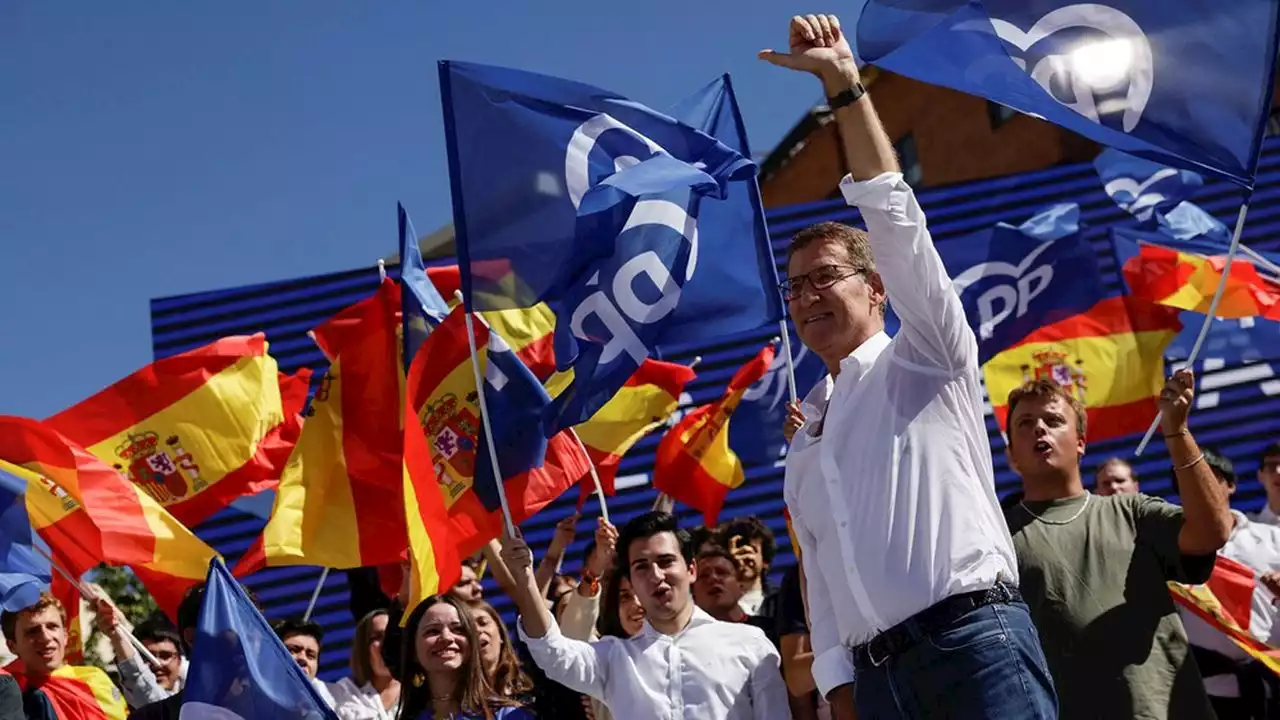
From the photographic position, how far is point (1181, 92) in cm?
540

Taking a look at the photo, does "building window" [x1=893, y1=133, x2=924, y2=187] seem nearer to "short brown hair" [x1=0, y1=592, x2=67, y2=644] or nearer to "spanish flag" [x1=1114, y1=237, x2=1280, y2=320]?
"spanish flag" [x1=1114, y1=237, x2=1280, y2=320]

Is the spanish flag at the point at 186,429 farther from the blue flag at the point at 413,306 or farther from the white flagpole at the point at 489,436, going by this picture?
the white flagpole at the point at 489,436

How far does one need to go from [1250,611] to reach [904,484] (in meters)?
4.31

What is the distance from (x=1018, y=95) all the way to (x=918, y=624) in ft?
7.49

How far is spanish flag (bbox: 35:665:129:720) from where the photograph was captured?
26.9 feet

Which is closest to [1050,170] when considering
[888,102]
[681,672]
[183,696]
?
[681,672]

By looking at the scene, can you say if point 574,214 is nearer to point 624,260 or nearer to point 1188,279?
point 624,260

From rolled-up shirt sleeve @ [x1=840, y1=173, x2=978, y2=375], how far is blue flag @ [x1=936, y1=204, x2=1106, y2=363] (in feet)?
22.4

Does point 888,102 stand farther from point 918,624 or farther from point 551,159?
point 918,624

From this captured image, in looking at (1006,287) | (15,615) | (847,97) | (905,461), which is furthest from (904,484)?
(1006,287)

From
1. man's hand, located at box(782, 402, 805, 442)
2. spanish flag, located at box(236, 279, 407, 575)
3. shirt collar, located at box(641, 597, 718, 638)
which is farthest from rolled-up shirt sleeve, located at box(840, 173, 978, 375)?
spanish flag, located at box(236, 279, 407, 575)

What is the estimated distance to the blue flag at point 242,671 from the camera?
621cm

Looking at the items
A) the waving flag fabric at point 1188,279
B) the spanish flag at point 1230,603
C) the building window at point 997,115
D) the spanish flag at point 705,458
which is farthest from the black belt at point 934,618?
the building window at point 997,115

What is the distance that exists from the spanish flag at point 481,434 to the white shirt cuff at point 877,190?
3839 millimetres
